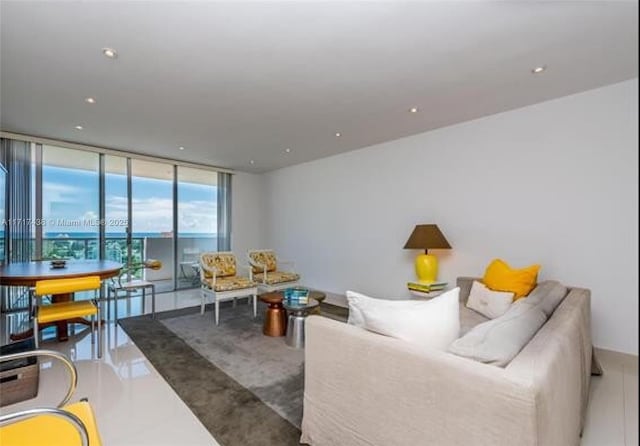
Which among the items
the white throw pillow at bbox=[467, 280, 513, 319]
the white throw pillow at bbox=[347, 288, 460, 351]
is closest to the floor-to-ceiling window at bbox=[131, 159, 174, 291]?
the white throw pillow at bbox=[347, 288, 460, 351]

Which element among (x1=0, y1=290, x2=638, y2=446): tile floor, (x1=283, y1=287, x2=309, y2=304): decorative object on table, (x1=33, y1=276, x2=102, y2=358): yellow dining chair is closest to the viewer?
(x1=0, y1=290, x2=638, y2=446): tile floor

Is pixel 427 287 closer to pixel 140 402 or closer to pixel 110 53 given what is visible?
pixel 140 402

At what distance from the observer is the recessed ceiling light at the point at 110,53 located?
88.1 inches

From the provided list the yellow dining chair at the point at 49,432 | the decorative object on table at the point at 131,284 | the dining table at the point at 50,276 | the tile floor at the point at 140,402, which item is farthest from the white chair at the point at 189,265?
the yellow dining chair at the point at 49,432

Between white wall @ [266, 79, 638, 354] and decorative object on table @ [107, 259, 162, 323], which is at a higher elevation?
white wall @ [266, 79, 638, 354]

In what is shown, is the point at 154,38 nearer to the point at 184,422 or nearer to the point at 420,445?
the point at 184,422

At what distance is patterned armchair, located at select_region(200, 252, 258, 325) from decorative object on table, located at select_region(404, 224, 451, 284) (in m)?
2.26

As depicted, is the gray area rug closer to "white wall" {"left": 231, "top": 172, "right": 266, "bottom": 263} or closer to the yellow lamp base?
the yellow lamp base

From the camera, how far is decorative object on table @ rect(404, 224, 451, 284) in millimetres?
3583

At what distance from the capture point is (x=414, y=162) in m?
4.20

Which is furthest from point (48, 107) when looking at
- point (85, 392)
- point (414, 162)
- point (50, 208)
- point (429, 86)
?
point (414, 162)

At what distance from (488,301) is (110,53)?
3.68 meters

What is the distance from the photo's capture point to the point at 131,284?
4.03m

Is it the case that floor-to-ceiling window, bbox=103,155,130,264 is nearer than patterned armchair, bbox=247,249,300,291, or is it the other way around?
patterned armchair, bbox=247,249,300,291
